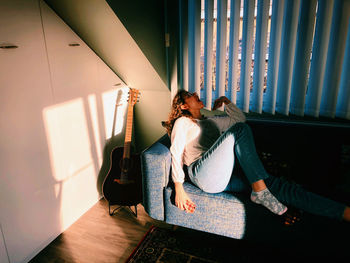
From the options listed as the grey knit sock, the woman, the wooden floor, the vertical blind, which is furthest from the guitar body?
the grey knit sock

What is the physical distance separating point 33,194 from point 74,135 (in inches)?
19.6

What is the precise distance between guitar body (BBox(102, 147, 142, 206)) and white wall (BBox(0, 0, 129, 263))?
0.60 ft

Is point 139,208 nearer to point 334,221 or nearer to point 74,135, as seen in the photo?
point 74,135

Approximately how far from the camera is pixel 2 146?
1.36m

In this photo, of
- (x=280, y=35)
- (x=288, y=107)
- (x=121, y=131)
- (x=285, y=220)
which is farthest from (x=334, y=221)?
(x=121, y=131)

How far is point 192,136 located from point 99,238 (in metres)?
1.00

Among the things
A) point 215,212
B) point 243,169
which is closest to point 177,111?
point 243,169

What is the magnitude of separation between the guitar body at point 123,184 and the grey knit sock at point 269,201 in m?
1.00

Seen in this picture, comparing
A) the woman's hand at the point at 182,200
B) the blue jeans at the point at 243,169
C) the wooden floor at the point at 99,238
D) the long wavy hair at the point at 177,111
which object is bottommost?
the wooden floor at the point at 99,238

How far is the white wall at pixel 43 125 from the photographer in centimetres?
139

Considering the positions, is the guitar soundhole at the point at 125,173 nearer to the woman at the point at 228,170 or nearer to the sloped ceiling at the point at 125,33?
the woman at the point at 228,170

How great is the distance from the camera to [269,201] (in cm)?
133

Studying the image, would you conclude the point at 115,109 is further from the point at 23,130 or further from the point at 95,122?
the point at 23,130

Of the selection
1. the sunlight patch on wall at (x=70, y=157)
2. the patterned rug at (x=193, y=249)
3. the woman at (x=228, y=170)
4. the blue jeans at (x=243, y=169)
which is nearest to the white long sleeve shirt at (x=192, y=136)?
the woman at (x=228, y=170)
